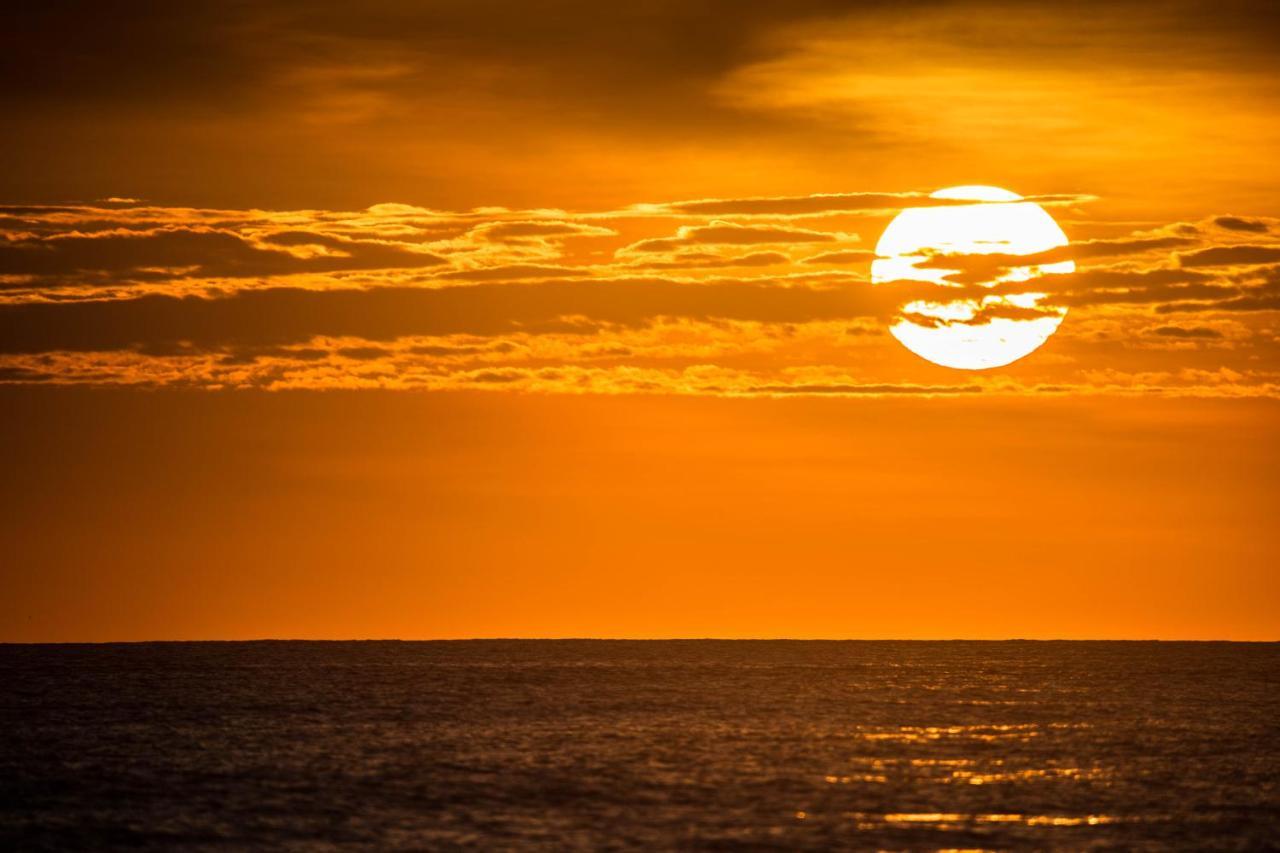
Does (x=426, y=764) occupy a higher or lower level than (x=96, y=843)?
higher

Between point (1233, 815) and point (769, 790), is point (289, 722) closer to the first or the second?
point (769, 790)

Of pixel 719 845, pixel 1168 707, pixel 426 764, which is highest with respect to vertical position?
pixel 1168 707

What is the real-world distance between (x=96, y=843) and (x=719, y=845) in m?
27.0

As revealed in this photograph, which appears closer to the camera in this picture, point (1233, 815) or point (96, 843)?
point (96, 843)

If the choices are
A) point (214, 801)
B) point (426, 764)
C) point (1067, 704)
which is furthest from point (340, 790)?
point (1067, 704)

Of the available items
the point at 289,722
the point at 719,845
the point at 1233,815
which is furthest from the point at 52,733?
the point at 1233,815

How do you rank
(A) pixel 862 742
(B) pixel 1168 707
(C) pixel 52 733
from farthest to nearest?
(B) pixel 1168 707
(C) pixel 52 733
(A) pixel 862 742

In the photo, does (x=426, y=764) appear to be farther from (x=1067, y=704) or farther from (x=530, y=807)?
(x=1067, y=704)

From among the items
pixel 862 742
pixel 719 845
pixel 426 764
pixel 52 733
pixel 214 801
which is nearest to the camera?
pixel 719 845

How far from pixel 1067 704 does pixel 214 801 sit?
348 ft

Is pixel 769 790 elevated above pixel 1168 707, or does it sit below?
below

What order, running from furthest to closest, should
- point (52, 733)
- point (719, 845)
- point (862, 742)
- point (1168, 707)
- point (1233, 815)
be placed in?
point (1168, 707), point (52, 733), point (862, 742), point (1233, 815), point (719, 845)

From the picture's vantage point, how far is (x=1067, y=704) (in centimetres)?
17788

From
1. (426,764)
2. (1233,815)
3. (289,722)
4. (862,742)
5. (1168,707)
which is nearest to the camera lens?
(1233,815)
